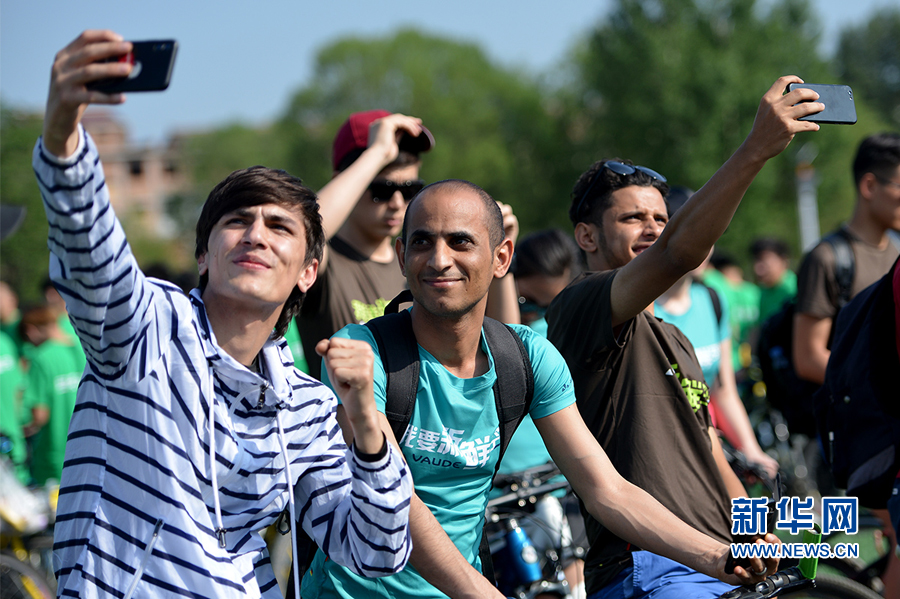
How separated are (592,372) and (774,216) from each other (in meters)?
31.1

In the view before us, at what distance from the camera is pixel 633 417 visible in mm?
2953

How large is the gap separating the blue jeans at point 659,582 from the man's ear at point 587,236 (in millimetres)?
1160

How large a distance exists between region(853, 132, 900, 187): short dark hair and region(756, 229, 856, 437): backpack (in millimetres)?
380

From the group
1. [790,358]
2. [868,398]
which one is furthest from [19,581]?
[790,358]

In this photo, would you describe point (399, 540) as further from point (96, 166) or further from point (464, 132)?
point (464, 132)

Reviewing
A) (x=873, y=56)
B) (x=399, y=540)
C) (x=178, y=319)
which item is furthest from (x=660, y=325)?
(x=873, y=56)

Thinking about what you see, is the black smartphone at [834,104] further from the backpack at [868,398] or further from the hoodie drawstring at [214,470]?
the hoodie drawstring at [214,470]

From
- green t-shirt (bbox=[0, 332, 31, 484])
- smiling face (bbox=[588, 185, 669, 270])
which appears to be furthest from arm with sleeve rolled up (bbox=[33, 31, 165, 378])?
green t-shirt (bbox=[0, 332, 31, 484])

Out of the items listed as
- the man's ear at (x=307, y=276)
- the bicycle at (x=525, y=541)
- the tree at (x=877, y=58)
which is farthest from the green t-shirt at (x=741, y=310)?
the tree at (x=877, y=58)

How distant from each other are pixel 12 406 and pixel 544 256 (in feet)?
14.8

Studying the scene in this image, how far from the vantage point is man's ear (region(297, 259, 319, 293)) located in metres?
2.46

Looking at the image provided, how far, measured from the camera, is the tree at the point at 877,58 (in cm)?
4394

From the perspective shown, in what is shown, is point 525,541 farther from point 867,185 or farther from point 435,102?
point 435,102

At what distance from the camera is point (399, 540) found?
2.14m
